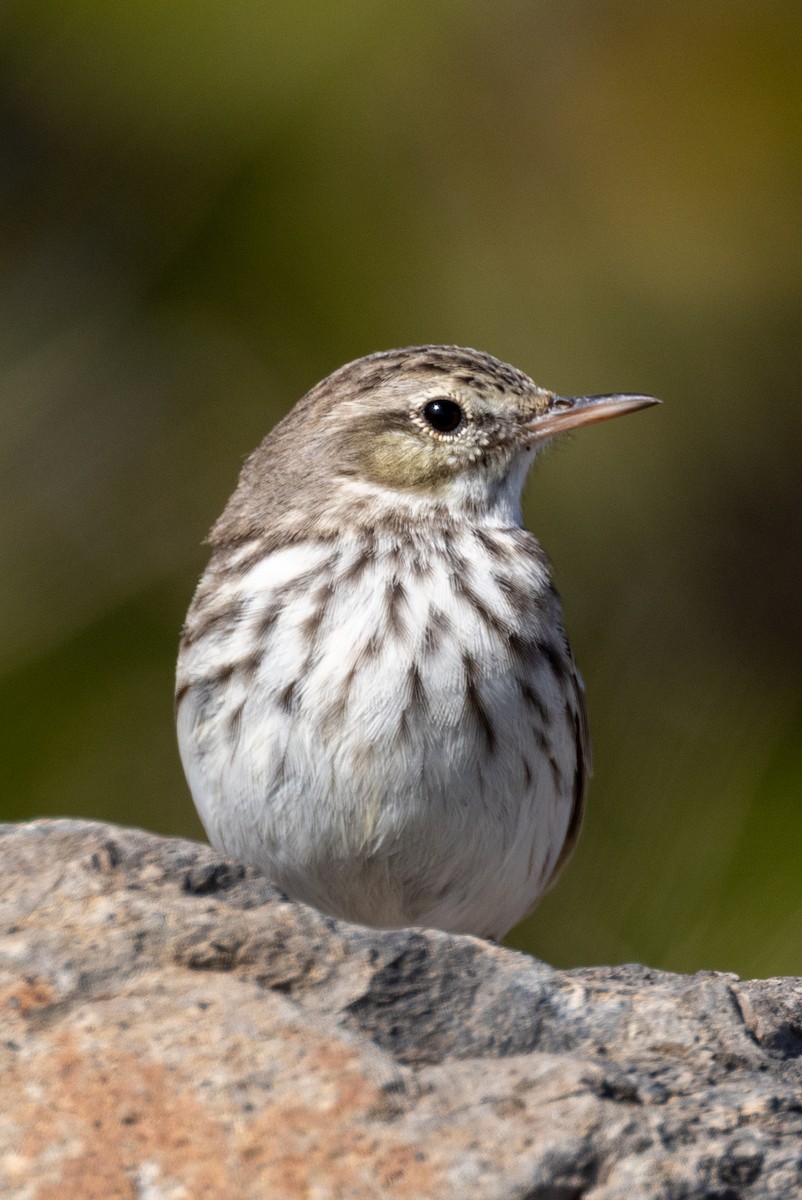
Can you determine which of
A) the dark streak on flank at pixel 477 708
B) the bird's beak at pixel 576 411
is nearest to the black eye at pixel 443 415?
the bird's beak at pixel 576 411

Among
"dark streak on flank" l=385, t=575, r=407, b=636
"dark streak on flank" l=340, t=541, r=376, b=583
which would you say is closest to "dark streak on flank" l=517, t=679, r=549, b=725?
"dark streak on flank" l=385, t=575, r=407, b=636

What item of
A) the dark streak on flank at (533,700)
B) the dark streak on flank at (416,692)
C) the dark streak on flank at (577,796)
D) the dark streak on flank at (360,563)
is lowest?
the dark streak on flank at (577,796)

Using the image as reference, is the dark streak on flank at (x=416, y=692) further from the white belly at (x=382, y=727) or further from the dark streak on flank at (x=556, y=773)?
the dark streak on flank at (x=556, y=773)

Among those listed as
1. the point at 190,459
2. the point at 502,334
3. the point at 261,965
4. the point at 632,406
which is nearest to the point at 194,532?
the point at 190,459

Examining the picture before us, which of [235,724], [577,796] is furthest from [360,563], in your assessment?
[577,796]

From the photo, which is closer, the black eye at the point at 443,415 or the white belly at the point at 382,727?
the white belly at the point at 382,727

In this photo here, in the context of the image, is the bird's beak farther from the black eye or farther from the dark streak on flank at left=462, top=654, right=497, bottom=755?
the dark streak on flank at left=462, top=654, right=497, bottom=755

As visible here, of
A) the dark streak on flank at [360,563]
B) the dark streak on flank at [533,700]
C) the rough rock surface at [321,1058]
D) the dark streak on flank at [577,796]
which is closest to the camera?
the rough rock surface at [321,1058]
